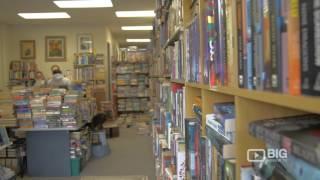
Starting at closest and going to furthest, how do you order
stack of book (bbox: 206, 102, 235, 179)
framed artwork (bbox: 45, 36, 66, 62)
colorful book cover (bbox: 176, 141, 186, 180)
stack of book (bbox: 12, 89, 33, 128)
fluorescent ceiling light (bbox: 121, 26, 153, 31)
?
stack of book (bbox: 206, 102, 235, 179), colorful book cover (bbox: 176, 141, 186, 180), stack of book (bbox: 12, 89, 33, 128), framed artwork (bbox: 45, 36, 66, 62), fluorescent ceiling light (bbox: 121, 26, 153, 31)

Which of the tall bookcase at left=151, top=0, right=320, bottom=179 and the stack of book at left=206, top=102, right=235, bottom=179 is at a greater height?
the tall bookcase at left=151, top=0, right=320, bottom=179

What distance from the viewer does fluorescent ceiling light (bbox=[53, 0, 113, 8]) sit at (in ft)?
23.1

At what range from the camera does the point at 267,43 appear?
671 millimetres

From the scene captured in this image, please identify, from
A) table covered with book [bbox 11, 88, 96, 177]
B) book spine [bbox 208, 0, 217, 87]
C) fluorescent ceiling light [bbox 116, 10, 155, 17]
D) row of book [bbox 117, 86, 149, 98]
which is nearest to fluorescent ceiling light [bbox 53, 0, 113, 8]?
fluorescent ceiling light [bbox 116, 10, 155, 17]

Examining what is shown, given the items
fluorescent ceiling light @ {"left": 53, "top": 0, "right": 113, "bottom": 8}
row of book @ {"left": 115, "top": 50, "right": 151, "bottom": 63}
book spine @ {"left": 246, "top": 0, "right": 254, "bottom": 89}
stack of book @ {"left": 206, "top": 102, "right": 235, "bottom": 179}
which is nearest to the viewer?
book spine @ {"left": 246, "top": 0, "right": 254, "bottom": 89}

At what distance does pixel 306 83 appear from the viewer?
0.55 metres

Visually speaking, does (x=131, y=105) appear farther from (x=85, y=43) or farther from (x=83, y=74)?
(x=85, y=43)

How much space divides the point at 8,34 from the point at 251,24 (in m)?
9.83

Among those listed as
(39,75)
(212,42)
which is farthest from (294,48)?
(39,75)

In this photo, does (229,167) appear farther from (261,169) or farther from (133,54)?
(133,54)

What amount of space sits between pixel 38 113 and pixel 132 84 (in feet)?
20.1

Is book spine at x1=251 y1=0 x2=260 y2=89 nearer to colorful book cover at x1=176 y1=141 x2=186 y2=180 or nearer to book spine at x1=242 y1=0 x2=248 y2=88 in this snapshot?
book spine at x1=242 y1=0 x2=248 y2=88

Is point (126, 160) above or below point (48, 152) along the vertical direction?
below

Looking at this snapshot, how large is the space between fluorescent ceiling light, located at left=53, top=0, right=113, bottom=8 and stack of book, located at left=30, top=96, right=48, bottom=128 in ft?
7.90
